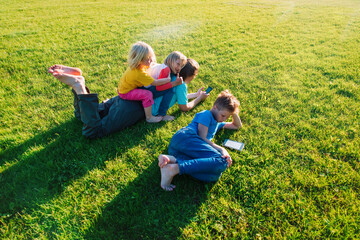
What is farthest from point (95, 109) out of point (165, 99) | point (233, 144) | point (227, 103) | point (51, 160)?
point (233, 144)

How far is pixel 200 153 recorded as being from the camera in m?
3.18

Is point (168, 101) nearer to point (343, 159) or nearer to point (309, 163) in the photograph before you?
point (309, 163)

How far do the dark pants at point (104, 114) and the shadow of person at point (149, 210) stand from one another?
45.5 inches

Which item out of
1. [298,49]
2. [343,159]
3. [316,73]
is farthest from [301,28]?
[343,159]

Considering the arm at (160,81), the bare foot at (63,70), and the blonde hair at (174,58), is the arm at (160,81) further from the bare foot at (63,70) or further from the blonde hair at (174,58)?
the bare foot at (63,70)

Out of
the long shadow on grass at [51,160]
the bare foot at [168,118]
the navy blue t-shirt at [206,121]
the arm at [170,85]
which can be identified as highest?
the arm at [170,85]

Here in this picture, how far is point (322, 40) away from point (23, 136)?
1019 centimetres

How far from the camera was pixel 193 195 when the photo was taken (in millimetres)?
3035

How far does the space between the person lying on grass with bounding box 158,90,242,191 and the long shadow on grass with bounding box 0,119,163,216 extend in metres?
Answer: 1.00

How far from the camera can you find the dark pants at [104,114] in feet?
12.0

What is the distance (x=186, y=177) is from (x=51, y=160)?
2.16 metres

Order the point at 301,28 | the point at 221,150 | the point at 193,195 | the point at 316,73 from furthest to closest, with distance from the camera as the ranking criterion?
the point at 301,28, the point at 316,73, the point at 221,150, the point at 193,195

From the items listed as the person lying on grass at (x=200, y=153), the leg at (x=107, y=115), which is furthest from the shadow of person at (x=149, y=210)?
the leg at (x=107, y=115)

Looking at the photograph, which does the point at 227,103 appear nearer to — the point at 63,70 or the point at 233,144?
the point at 233,144
